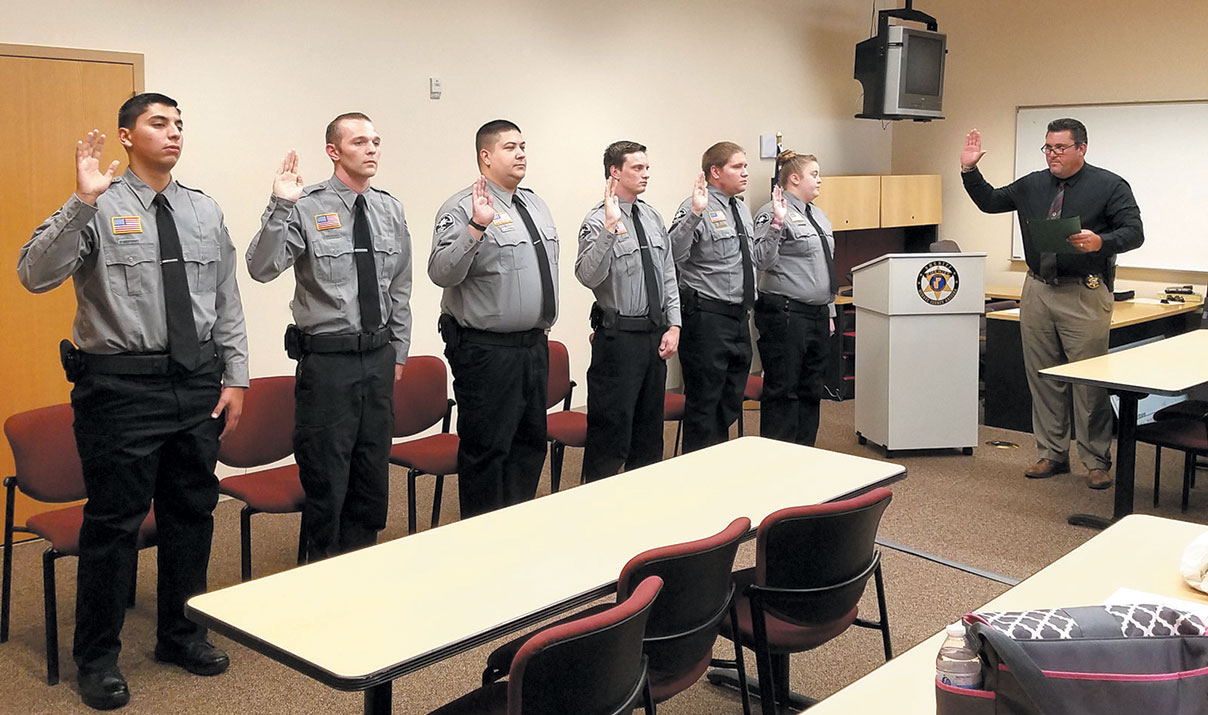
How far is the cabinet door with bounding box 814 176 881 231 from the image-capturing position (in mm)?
8570

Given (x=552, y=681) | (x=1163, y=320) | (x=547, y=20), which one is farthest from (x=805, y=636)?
(x=1163, y=320)

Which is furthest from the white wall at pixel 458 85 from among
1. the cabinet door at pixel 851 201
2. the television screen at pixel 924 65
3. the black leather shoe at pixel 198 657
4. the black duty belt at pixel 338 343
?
the black leather shoe at pixel 198 657

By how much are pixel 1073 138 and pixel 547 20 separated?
327 cm

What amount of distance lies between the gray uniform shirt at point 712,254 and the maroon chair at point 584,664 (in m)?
3.51

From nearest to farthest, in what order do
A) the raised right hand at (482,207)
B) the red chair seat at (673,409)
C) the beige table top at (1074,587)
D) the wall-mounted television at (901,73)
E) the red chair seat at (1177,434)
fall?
1. the beige table top at (1074,587)
2. the raised right hand at (482,207)
3. the red chair seat at (1177,434)
4. the red chair seat at (673,409)
5. the wall-mounted television at (901,73)

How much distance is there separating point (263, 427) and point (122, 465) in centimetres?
103

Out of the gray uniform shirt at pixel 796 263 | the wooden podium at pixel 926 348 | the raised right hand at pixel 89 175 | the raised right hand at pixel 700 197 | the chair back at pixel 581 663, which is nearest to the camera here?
the chair back at pixel 581 663

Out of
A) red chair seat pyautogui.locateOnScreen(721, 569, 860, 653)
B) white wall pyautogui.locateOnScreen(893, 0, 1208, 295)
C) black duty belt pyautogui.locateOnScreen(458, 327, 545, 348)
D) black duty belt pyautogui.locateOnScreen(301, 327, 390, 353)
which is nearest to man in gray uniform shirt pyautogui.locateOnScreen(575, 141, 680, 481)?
black duty belt pyautogui.locateOnScreen(458, 327, 545, 348)

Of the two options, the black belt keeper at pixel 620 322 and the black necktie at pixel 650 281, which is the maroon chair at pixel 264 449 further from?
the black necktie at pixel 650 281

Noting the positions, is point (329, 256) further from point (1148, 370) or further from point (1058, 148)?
point (1058, 148)

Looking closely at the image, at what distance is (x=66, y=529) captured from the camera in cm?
363

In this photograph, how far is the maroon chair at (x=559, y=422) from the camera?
5.15 meters

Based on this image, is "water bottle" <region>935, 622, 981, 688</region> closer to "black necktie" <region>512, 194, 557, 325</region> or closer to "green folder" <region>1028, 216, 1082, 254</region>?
"black necktie" <region>512, 194, 557, 325</region>

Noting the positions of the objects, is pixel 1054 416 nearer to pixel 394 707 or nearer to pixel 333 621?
pixel 394 707
